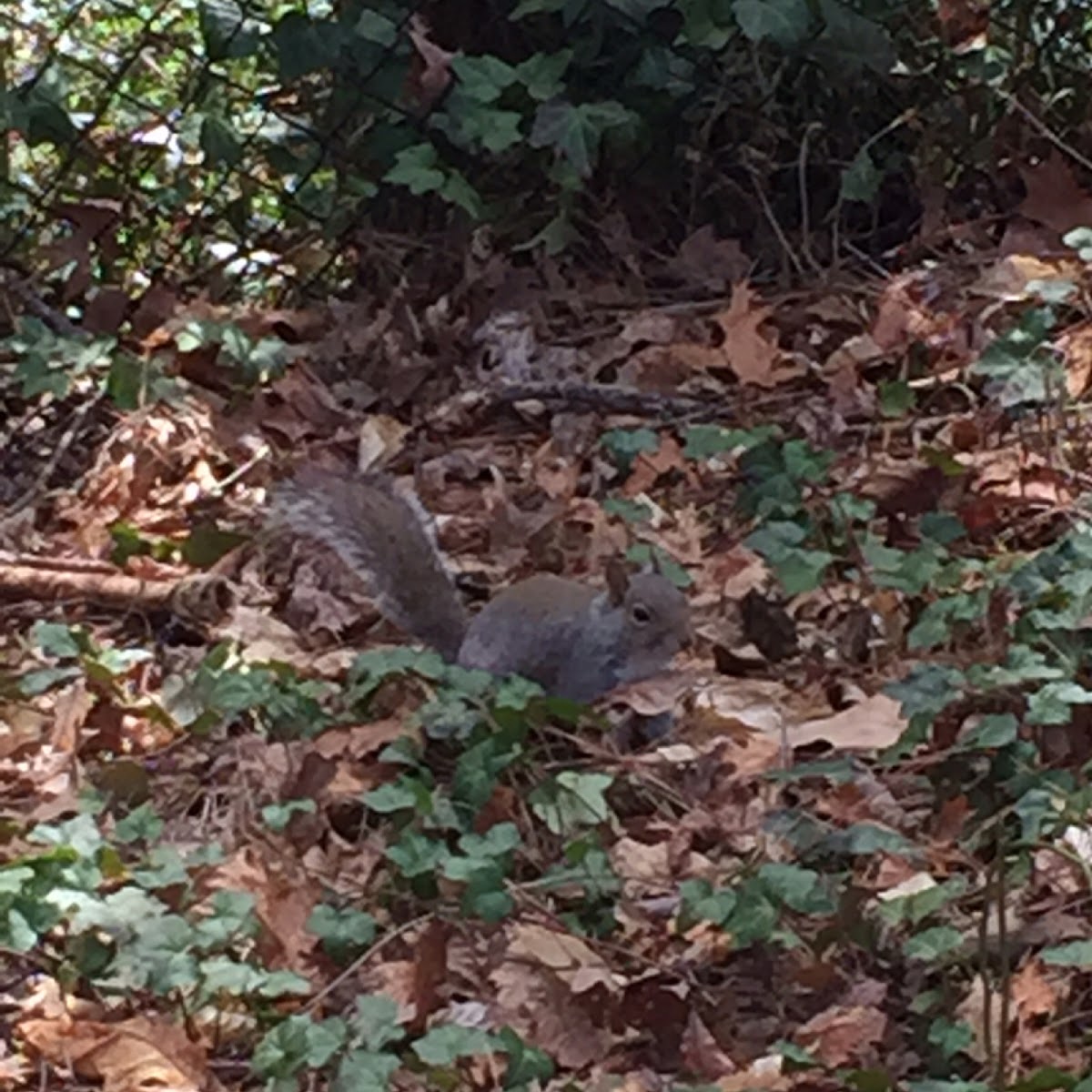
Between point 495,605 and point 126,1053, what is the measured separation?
0.94m

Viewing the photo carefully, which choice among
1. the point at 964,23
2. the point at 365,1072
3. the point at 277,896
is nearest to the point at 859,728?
the point at 277,896

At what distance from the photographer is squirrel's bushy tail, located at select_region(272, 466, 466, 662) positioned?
2.91m

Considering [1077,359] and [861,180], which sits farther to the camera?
[861,180]

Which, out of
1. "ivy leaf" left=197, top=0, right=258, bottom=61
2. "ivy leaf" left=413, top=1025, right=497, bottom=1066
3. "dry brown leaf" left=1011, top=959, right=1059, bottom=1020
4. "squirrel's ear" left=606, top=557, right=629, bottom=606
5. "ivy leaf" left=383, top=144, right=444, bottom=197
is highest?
"ivy leaf" left=197, top=0, right=258, bottom=61

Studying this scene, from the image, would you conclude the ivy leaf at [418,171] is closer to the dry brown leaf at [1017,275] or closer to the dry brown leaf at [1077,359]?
the dry brown leaf at [1017,275]

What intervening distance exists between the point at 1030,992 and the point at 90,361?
2175mm

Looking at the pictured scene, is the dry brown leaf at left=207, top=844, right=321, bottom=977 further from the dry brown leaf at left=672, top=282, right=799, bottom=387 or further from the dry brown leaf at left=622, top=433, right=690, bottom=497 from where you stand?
the dry brown leaf at left=672, top=282, right=799, bottom=387

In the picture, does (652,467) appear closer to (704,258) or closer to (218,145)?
(704,258)

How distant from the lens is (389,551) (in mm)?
2910

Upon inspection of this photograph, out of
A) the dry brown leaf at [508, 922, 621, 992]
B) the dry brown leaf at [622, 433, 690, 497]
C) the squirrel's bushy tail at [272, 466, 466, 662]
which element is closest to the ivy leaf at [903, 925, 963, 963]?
the dry brown leaf at [508, 922, 621, 992]

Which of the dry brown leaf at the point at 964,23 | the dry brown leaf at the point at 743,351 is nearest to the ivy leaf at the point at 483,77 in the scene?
the dry brown leaf at the point at 743,351

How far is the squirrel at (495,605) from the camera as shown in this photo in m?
2.80

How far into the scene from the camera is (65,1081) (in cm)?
212

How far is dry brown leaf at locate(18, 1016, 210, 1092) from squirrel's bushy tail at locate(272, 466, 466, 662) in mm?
877
